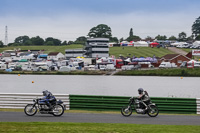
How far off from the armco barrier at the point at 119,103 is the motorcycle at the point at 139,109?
7.94ft

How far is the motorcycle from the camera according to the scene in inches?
803

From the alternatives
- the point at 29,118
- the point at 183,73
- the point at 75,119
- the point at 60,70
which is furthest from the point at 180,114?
the point at 60,70

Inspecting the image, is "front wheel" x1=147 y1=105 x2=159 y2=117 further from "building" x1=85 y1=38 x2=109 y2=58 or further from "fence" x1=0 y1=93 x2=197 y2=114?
"building" x1=85 y1=38 x2=109 y2=58

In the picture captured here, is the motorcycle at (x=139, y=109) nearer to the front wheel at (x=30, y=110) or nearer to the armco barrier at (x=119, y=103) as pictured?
the armco barrier at (x=119, y=103)

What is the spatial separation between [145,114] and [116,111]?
2094 millimetres

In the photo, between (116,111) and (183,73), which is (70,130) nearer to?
(116,111)

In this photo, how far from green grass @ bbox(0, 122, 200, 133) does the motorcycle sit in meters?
3.73

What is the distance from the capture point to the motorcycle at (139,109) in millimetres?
20406

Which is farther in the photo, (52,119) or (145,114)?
(145,114)

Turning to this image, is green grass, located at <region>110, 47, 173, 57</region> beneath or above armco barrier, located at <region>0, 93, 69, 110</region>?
above

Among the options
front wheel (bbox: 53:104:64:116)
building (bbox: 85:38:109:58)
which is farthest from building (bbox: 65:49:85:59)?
front wheel (bbox: 53:104:64:116)

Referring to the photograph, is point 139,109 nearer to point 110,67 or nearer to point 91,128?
point 91,128

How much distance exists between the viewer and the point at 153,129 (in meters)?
15.5

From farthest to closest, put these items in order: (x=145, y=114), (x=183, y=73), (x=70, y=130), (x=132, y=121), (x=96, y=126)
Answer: (x=183, y=73), (x=145, y=114), (x=132, y=121), (x=96, y=126), (x=70, y=130)
